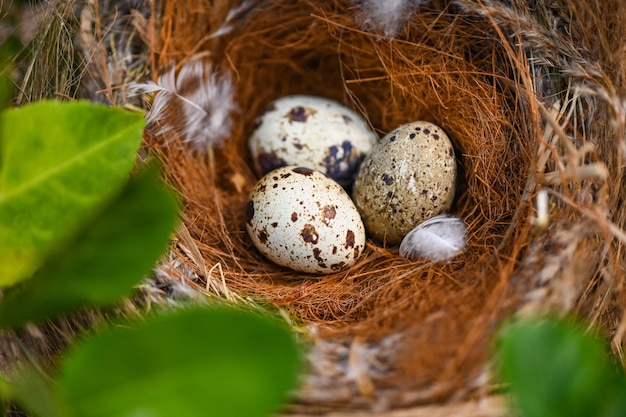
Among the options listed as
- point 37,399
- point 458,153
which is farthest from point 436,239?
point 37,399

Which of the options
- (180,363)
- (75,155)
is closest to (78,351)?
(180,363)

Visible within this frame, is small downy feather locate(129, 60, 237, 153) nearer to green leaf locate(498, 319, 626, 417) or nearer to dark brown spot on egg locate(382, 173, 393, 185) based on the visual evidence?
dark brown spot on egg locate(382, 173, 393, 185)

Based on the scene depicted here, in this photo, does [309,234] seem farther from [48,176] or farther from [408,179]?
[48,176]

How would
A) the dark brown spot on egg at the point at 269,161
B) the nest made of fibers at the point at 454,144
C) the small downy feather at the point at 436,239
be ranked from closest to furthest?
the nest made of fibers at the point at 454,144, the small downy feather at the point at 436,239, the dark brown spot on egg at the point at 269,161

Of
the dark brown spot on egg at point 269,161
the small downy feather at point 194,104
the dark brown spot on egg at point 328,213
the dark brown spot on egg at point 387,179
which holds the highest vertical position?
the small downy feather at point 194,104

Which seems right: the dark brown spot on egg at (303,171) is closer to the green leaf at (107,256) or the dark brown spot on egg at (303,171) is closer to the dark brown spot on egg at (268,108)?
the dark brown spot on egg at (268,108)

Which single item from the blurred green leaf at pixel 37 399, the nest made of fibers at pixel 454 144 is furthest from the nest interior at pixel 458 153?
the blurred green leaf at pixel 37 399
